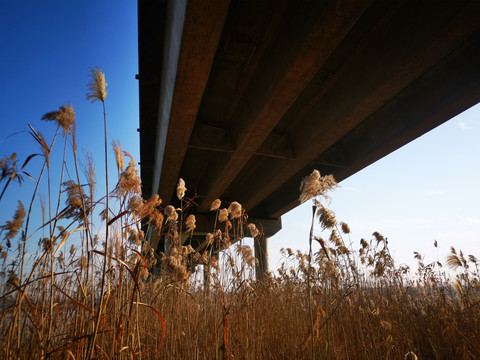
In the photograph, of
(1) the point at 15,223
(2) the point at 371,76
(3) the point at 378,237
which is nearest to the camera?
(1) the point at 15,223

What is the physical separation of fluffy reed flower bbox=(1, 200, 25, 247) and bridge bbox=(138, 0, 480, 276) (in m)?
2.36

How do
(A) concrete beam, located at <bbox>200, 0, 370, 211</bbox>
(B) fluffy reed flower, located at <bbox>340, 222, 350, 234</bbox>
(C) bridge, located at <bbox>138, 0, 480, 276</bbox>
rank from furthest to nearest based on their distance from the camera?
1. (B) fluffy reed flower, located at <bbox>340, 222, 350, 234</bbox>
2. (C) bridge, located at <bbox>138, 0, 480, 276</bbox>
3. (A) concrete beam, located at <bbox>200, 0, 370, 211</bbox>

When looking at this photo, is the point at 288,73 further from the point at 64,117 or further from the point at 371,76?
the point at 64,117

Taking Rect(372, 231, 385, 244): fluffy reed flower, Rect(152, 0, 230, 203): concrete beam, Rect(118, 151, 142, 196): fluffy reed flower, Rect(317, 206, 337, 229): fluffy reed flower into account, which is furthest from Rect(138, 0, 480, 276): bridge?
Rect(317, 206, 337, 229): fluffy reed flower

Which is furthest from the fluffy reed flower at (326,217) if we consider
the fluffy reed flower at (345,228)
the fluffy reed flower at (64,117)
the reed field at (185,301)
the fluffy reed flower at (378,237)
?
the fluffy reed flower at (378,237)

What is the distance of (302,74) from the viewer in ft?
12.9

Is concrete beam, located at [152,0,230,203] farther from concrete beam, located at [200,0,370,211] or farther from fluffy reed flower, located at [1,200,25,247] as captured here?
fluffy reed flower, located at [1,200,25,247]

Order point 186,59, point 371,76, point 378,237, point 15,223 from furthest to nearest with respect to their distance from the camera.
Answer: point 378,237, point 371,76, point 186,59, point 15,223

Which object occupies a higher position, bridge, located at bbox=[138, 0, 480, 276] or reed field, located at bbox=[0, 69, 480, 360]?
bridge, located at bbox=[138, 0, 480, 276]

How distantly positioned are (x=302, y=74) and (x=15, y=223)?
3.59 metres

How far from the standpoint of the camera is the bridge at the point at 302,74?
135 inches

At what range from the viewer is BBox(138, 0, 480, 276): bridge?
3.44 metres

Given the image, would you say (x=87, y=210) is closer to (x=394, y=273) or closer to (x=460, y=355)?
(x=460, y=355)

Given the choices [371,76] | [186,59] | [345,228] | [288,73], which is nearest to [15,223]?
[186,59]
